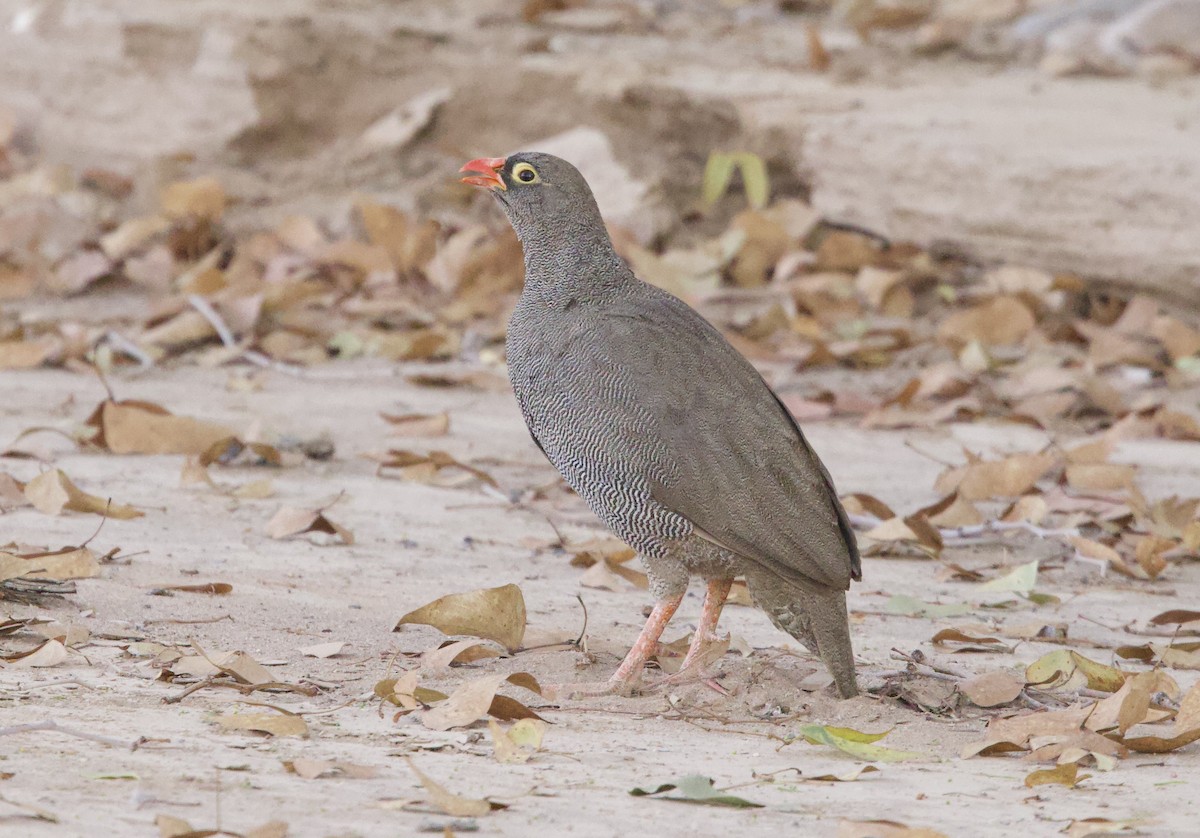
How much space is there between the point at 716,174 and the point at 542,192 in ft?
13.9

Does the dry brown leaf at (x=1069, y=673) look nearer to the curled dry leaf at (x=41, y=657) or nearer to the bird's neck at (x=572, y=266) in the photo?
the bird's neck at (x=572, y=266)

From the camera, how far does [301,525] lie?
523 cm

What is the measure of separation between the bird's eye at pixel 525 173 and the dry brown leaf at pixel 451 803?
2.22 m

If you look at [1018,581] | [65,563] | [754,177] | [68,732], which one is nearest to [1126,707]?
[1018,581]

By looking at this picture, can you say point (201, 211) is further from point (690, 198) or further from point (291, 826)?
point (291, 826)

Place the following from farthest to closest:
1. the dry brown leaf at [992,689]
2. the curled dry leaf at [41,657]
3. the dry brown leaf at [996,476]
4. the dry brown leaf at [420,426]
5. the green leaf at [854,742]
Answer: the dry brown leaf at [420,426] < the dry brown leaf at [996,476] < the dry brown leaf at [992,689] < the curled dry leaf at [41,657] < the green leaf at [854,742]

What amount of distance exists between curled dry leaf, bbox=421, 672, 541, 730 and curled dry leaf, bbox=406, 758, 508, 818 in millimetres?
566

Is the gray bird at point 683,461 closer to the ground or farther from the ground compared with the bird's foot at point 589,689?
farther from the ground

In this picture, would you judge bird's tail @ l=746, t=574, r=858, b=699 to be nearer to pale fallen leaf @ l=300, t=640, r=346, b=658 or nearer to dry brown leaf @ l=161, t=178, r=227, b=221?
pale fallen leaf @ l=300, t=640, r=346, b=658

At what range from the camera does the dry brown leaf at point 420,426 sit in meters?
6.70

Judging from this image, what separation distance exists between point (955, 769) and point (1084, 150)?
17.5 ft

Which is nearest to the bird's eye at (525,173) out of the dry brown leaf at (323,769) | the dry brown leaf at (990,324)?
the dry brown leaf at (323,769)

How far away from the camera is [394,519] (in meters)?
5.63

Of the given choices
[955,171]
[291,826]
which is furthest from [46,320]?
[291,826]
